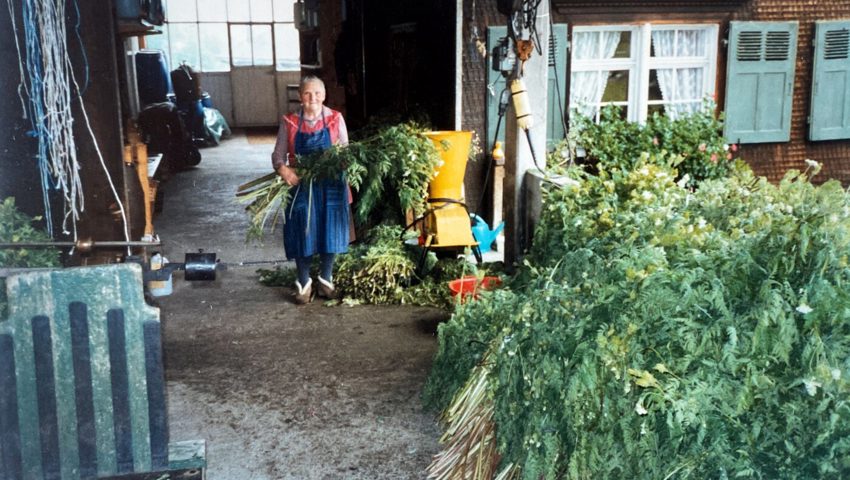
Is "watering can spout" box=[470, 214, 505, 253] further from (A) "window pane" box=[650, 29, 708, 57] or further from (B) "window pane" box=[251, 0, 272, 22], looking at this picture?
(B) "window pane" box=[251, 0, 272, 22]

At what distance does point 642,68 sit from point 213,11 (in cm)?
1433

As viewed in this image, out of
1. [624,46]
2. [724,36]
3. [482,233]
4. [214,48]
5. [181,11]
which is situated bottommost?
[482,233]

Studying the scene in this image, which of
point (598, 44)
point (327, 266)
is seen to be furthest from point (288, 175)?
point (598, 44)

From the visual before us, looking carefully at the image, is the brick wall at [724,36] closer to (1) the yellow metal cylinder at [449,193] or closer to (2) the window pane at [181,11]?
(1) the yellow metal cylinder at [449,193]

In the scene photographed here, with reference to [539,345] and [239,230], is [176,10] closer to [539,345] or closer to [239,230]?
[239,230]

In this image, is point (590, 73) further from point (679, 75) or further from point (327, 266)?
point (327, 266)

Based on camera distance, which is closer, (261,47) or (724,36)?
(724,36)

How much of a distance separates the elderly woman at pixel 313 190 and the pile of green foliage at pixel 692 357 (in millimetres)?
3322

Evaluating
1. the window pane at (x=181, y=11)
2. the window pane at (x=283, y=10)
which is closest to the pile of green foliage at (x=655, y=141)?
the window pane at (x=283, y=10)

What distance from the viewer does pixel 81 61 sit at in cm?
662

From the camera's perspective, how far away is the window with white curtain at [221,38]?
20469 millimetres

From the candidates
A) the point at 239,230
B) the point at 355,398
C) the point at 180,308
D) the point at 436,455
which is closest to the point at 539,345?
the point at 436,455

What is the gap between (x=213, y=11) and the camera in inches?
810

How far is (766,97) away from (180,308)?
698cm
